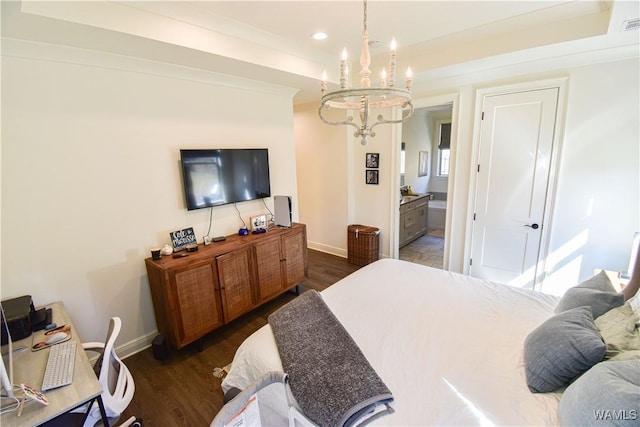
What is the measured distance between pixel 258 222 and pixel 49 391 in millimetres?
2146

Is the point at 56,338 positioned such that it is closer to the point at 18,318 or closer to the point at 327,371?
the point at 18,318

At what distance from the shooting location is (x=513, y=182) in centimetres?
309

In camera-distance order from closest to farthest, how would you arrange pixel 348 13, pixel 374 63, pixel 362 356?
pixel 362 356
pixel 348 13
pixel 374 63

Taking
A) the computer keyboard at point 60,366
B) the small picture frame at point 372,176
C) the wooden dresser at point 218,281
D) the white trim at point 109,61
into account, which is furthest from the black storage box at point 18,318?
the small picture frame at point 372,176

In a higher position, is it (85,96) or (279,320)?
(85,96)

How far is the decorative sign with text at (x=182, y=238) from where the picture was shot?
8.30 feet

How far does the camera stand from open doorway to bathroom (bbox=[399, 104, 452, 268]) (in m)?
5.70

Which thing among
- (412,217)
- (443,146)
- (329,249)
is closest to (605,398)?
(329,249)

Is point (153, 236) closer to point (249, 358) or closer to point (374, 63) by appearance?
point (249, 358)

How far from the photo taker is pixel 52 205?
6.57ft

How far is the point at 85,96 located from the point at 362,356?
264 cm

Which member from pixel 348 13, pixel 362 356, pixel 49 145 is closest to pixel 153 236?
pixel 49 145

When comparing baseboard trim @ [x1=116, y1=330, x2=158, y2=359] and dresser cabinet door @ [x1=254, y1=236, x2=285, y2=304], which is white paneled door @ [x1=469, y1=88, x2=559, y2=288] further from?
baseboard trim @ [x1=116, y1=330, x2=158, y2=359]

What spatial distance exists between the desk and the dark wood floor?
678 millimetres
